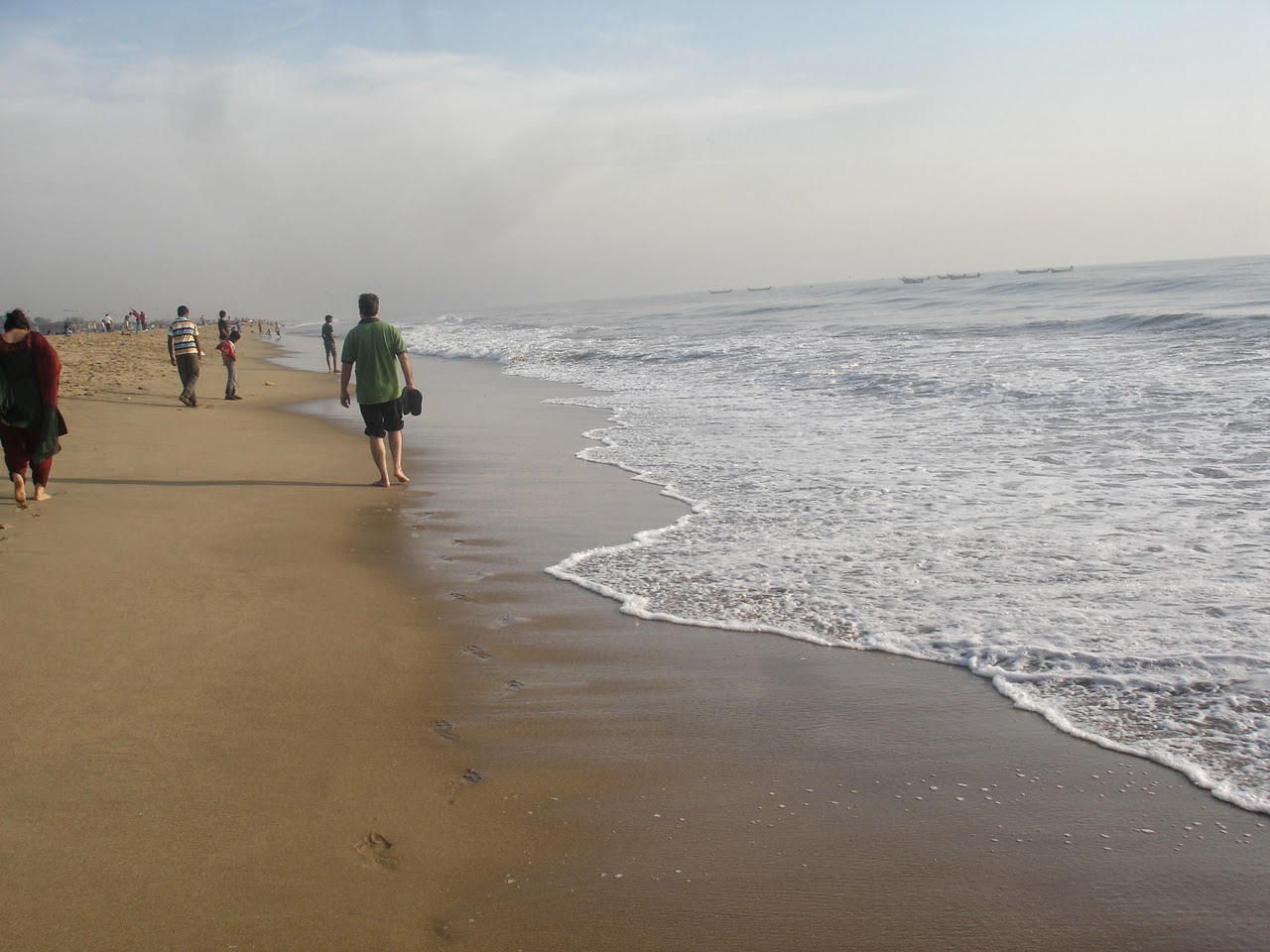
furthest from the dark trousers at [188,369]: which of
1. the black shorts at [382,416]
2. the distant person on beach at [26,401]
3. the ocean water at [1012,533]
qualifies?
the distant person on beach at [26,401]

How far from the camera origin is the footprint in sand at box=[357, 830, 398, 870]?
2.54m

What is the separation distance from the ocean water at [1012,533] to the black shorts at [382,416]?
2215mm

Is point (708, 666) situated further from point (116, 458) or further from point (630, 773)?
point (116, 458)

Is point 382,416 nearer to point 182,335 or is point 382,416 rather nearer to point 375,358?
point 375,358

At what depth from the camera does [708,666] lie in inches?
156

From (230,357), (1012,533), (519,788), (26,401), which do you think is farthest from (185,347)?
(519,788)

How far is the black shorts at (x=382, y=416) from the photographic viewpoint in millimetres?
7832

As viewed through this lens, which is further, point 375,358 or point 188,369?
point 188,369

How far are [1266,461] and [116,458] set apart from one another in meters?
Result: 10.2

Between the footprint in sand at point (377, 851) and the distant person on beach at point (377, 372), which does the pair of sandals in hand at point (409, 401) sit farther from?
the footprint in sand at point (377, 851)

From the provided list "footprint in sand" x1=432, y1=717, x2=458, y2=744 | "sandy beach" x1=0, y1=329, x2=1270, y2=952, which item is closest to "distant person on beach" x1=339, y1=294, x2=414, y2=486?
"sandy beach" x1=0, y1=329, x2=1270, y2=952

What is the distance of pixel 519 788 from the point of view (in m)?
2.96

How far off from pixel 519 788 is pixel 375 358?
18.4 feet

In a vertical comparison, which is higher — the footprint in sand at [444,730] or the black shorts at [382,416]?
the black shorts at [382,416]
